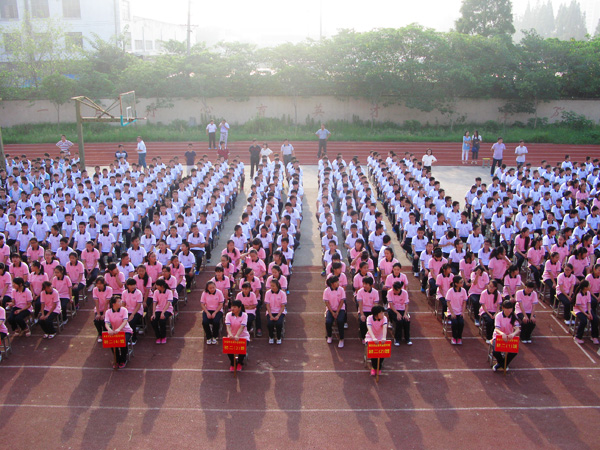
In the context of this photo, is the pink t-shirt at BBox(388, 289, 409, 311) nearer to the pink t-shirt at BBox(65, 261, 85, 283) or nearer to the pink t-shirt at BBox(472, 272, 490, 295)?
the pink t-shirt at BBox(472, 272, 490, 295)

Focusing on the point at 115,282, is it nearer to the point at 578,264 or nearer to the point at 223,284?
the point at 223,284

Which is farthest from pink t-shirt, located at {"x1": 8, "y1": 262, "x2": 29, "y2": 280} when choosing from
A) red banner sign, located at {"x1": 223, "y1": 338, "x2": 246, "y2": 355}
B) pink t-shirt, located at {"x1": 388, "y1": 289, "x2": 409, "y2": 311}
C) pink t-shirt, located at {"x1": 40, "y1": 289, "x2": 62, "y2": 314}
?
pink t-shirt, located at {"x1": 388, "y1": 289, "x2": 409, "y2": 311}

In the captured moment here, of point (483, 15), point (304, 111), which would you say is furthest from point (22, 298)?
point (483, 15)

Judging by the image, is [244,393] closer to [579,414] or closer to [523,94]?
[579,414]

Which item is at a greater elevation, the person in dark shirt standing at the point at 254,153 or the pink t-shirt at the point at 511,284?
the person in dark shirt standing at the point at 254,153

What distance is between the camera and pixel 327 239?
10.9m

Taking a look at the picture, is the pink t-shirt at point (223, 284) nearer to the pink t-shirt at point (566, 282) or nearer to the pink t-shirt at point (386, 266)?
the pink t-shirt at point (386, 266)

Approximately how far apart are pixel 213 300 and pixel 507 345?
4.38 m

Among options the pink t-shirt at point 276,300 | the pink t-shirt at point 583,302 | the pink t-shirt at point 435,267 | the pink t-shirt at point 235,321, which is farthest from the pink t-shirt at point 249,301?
the pink t-shirt at point 583,302

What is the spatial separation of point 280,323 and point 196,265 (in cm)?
352

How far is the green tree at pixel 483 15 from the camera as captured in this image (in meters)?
40.3

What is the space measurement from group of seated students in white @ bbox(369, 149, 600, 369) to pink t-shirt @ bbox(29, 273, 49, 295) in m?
6.67

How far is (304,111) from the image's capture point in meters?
32.6

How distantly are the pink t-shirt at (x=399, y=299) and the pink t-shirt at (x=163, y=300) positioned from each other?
11.5 feet
